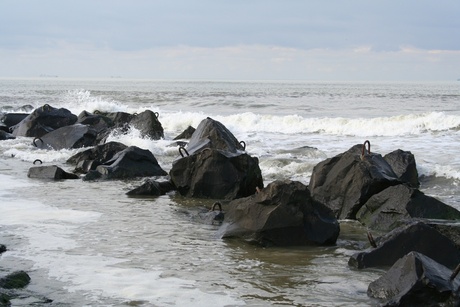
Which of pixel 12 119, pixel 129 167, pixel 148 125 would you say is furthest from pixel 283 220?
pixel 12 119

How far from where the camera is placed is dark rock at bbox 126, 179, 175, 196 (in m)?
12.3

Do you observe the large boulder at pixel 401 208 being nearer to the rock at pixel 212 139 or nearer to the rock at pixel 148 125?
the rock at pixel 212 139

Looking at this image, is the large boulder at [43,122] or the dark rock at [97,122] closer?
the large boulder at [43,122]

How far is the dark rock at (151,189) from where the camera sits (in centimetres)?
1227

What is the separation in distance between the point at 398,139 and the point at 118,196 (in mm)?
13631

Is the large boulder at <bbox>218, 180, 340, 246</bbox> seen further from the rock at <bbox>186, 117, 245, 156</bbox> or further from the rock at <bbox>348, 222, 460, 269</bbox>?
the rock at <bbox>186, 117, 245, 156</bbox>

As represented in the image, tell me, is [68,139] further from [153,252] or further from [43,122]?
[153,252]

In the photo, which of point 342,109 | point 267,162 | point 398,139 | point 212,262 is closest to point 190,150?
point 267,162

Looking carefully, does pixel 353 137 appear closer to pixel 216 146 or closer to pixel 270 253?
pixel 216 146

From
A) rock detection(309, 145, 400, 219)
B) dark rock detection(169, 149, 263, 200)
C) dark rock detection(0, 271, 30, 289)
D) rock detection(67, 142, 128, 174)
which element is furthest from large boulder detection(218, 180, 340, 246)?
rock detection(67, 142, 128, 174)

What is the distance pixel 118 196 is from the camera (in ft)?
39.7

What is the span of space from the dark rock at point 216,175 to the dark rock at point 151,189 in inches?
12.4

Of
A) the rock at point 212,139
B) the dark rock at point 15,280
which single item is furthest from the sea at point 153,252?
the rock at point 212,139

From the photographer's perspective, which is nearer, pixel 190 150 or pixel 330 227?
pixel 330 227
